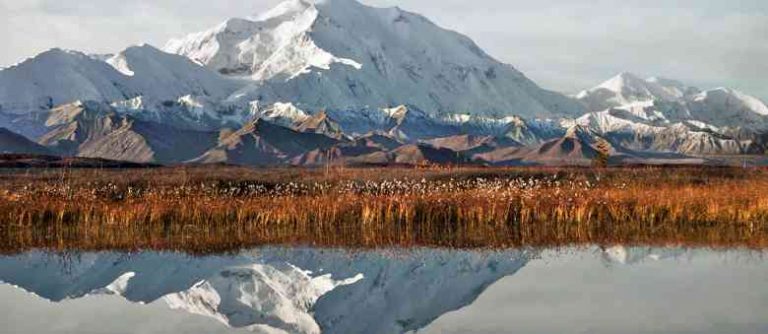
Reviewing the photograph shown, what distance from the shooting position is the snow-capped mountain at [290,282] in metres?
15.4

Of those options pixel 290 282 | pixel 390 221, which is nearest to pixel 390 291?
pixel 290 282

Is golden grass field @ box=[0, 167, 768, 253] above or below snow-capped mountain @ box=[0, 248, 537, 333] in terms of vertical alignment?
above

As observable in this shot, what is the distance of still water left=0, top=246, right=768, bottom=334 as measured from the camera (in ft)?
47.7

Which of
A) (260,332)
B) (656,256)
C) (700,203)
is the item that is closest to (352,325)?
(260,332)

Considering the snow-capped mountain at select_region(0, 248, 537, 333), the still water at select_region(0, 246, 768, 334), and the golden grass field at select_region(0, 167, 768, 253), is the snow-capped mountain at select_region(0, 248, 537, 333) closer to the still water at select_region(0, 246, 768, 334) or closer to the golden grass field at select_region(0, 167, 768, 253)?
the still water at select_region(0, 246, 768, 334)

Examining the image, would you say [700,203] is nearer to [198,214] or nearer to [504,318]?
[198,214]

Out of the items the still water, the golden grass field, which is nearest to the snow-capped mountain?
the still water

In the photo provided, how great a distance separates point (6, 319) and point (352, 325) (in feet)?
17.0

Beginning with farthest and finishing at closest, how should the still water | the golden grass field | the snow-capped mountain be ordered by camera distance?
the golden grass field → the snow-capped mountain → the still water

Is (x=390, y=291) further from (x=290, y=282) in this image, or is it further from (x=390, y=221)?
(x=390, y=221)

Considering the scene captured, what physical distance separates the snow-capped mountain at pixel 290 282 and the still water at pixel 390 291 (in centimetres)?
2

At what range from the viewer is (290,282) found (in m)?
18.7

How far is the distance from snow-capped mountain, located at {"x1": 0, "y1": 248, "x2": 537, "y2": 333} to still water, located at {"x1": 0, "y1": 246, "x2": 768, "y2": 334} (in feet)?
0.08

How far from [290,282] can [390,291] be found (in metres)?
2.20
